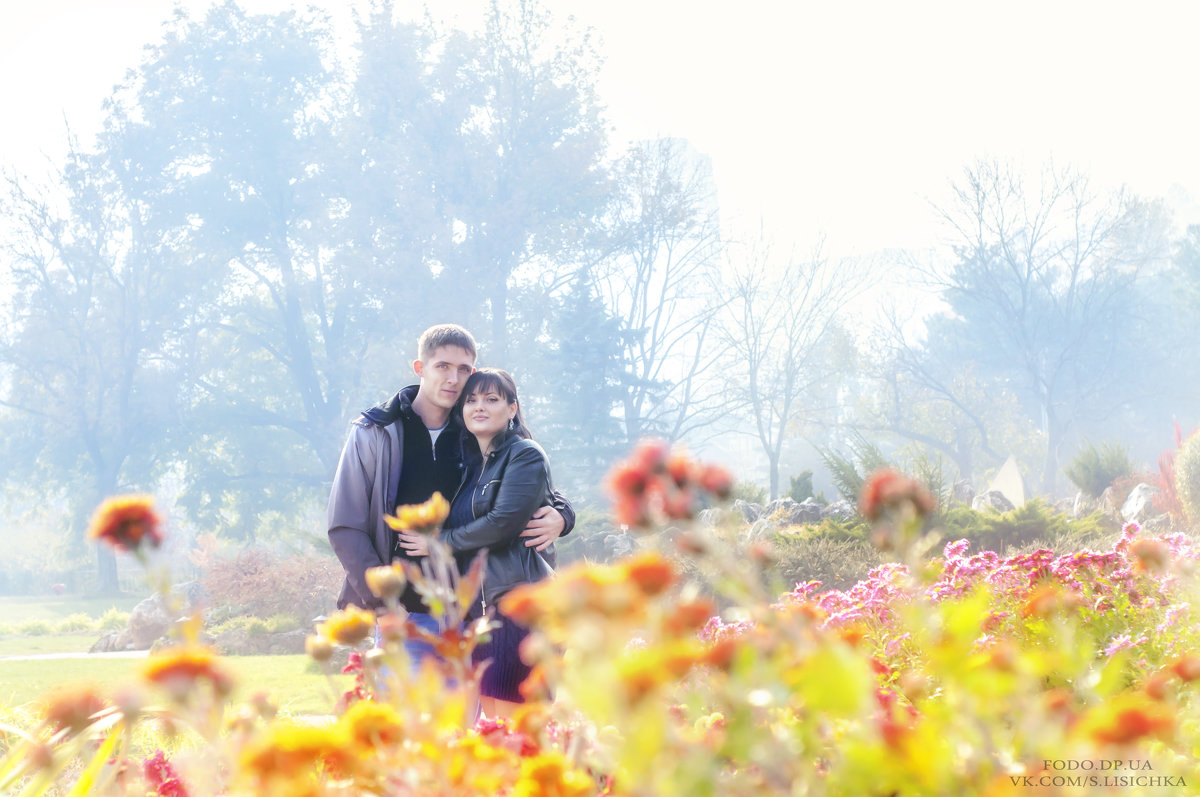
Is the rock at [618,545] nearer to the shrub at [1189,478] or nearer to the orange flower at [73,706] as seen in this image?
the shrub at [1189,478]

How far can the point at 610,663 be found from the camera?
57 cm

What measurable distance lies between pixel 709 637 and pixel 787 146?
1180 inches

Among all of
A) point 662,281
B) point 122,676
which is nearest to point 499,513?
point 122,676

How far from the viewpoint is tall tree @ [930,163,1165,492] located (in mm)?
26875

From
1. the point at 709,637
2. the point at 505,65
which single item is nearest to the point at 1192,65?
the point at 505,65

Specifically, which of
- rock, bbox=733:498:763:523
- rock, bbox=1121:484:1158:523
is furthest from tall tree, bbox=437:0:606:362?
rock, bbox=1121:484:1158:523

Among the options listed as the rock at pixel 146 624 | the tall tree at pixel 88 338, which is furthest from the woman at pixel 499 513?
the tall tree at pixel 88 338

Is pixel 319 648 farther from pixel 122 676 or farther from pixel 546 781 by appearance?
pixel 122 676

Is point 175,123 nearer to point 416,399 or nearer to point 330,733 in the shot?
point 416,399

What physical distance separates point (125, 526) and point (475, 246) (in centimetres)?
2453

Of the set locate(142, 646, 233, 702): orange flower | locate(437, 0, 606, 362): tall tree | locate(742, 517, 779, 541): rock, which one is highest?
locate(437, 0, 606, 362): tall tree

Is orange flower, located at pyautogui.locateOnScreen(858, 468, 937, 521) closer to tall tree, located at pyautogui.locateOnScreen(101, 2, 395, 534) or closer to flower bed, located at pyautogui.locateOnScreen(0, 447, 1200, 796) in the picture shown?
flower bed, located at pyautogui.locateOnScreen(0, 447, 1200, 796)

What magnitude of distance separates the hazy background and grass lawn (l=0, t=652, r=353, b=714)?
13.1 meters

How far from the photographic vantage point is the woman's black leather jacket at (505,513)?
286 cm
